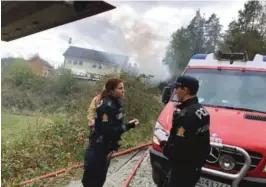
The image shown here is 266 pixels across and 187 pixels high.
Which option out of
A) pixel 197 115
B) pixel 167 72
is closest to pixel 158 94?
pixel 197 115

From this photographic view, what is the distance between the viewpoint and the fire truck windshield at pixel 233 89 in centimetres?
525

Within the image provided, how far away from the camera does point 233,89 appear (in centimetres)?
548

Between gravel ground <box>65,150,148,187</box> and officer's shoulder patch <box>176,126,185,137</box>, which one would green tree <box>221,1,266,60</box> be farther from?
officer's shoulder patch <box>176,126,185,137</box>

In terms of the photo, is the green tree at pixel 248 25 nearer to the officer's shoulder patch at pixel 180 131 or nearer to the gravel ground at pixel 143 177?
the gravel ground at pixel 143 177

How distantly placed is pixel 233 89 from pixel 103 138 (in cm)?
251

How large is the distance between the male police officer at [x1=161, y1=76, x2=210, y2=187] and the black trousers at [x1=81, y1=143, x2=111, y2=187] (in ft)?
2.87

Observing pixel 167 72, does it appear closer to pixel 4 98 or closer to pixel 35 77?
pixel 35 77

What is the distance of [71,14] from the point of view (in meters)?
1.80

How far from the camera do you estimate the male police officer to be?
3412mm

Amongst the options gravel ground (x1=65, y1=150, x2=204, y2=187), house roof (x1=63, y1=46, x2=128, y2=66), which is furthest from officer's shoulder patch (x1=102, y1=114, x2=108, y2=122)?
house roof (x1=63, y1=46, x2=128, y2=66)

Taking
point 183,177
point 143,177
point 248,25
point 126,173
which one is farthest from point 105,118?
point 248,25

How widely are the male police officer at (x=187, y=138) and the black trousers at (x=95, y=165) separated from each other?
875mm

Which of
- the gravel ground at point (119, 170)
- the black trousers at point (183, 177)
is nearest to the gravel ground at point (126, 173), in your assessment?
the gravel ground at point (119, 170)

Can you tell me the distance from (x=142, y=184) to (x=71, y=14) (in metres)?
4.66
